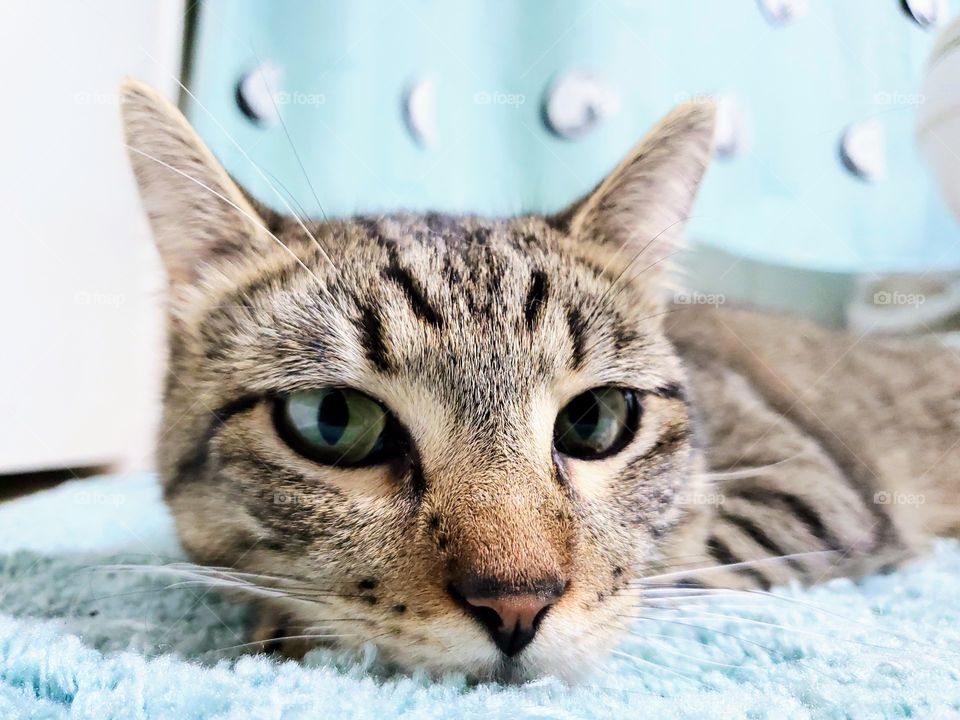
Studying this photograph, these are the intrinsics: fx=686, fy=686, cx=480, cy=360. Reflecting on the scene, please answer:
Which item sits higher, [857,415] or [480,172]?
[480,172]

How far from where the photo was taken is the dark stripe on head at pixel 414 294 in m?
0.80

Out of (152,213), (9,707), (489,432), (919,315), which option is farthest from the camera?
(919,315)

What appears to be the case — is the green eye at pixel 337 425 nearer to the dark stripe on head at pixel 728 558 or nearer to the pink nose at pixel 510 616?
the pink nose at pixel 510 616

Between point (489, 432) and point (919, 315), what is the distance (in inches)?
39.0

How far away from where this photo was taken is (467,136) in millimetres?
1382

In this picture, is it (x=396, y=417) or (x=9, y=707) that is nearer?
(x=9, y=707)

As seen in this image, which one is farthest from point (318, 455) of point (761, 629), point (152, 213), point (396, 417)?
point (761, 629)

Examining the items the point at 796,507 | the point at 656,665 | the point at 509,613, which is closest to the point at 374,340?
the point at 509,613

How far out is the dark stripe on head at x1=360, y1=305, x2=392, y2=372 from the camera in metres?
0.77

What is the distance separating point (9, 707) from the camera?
1.99 feet

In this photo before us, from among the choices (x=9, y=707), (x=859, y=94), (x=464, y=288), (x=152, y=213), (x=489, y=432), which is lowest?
(x=9, y=707)

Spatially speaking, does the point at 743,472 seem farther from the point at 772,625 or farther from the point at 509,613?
the point at 509,613

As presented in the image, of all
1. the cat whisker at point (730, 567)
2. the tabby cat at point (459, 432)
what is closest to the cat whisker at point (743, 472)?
the tabby cat at point (459, 432)

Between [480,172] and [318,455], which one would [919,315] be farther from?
[318,455]
